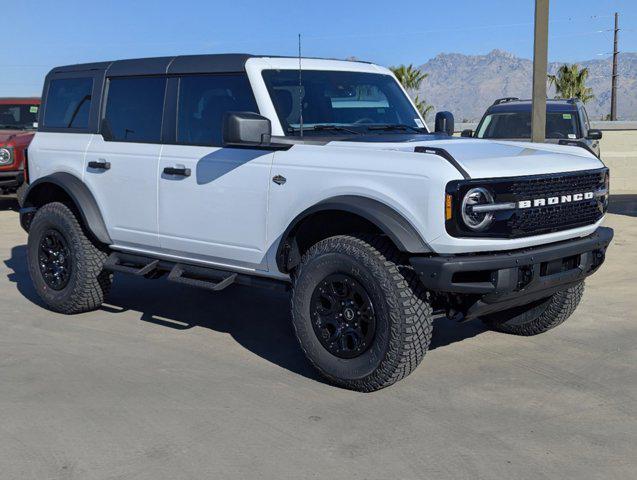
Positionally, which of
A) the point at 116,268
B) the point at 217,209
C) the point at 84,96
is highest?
the point at 84,96

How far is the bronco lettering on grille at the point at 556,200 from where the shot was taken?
190 inches

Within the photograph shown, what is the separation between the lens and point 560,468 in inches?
155

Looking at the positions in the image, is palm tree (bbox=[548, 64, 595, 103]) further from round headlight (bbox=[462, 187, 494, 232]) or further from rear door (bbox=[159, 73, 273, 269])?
round headlight (bbox=[462, 187, 494, 232])

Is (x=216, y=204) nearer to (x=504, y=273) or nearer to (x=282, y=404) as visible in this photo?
(x=282, y=404)

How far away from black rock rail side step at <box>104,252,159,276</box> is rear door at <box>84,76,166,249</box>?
0.35ft

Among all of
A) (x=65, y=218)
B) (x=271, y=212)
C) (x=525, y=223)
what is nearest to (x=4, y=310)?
(x=65, y=218)

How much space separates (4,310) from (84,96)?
6.25 ft

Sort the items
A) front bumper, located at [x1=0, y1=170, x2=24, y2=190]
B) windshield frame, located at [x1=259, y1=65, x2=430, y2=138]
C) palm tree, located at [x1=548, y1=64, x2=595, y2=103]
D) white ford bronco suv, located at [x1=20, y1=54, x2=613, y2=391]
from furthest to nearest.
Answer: palm tree, located at [x1=548, y1=64, x2=595, y2=103] < front bumper, located at [x1=0, y1=170, x2=24, y2=190] < windshield frame, located at [x1=259, y1=65, x2=430, y2=138] < white ford bronco suv, located at [x1=20, y1=54, x2=613, y2=391]

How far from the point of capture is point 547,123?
13.0 m

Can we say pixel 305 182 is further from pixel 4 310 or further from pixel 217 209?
pixel 4 310

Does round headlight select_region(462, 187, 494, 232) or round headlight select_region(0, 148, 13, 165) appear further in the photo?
round headlight select_region(0, 148, 13, 165)

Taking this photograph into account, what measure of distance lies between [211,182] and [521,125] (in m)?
8.59

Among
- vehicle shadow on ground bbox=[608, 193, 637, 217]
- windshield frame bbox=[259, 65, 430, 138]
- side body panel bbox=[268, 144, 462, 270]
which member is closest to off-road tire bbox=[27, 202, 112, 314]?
side body panel bbox=[268, 144, 462, 270]

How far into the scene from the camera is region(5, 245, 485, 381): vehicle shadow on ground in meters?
6.09
